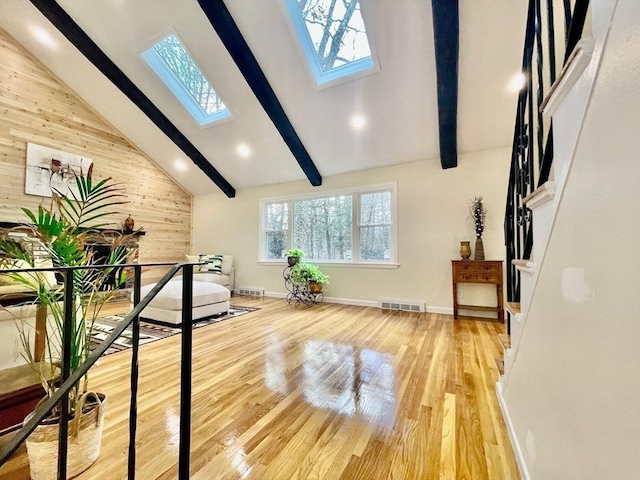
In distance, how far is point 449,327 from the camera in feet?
11.2

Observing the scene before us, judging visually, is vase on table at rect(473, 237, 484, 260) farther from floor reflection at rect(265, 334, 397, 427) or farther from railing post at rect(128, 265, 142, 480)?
railing post at rect(128, 265, 142, 480)

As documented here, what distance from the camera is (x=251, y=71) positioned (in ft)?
11.4

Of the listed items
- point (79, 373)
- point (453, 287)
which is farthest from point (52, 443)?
point (453, 287)

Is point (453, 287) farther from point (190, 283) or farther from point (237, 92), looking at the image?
point (237, 92)

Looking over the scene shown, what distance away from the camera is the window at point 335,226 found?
15.3ft

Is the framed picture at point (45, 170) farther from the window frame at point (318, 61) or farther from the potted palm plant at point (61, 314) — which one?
the potted palm plant at point (61, 314)

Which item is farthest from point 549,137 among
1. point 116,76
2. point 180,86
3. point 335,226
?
point 116,76

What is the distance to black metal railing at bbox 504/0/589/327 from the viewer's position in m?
0.97

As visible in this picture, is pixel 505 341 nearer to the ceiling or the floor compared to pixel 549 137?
nearer to the floor

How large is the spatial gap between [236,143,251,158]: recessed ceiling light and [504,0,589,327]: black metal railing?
13.9 feet

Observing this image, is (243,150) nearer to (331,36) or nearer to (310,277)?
(331,36)

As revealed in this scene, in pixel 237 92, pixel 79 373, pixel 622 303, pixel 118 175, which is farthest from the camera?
pixel 118 175

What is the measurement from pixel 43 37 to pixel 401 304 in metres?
6.64

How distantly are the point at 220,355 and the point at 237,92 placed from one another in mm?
3545
